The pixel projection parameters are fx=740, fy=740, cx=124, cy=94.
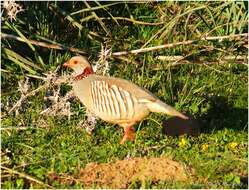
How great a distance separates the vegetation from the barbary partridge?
0.27 m

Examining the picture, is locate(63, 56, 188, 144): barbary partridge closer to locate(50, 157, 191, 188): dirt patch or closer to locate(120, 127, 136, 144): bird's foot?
locate(120, 127, 136, 144): bird's foot

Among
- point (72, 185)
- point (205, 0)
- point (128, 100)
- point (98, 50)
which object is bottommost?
point (72, 185)

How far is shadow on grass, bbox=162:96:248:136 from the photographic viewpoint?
7477 millimetres

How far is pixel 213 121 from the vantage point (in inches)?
323

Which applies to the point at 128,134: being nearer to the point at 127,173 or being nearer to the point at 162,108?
the point at 162,108

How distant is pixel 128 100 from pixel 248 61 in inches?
131

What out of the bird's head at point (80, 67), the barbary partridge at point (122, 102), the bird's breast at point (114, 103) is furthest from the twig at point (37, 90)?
the bird's breast at point (114, 103)

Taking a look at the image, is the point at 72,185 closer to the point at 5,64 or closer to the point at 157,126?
the point at 157,126

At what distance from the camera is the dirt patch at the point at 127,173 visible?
6051 millimetres

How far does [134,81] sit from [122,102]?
6.53ft

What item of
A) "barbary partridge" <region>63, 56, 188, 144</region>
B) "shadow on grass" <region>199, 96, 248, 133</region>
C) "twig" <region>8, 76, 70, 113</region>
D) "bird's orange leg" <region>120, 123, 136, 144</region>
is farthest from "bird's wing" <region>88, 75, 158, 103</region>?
"twig" <region>8, 76, 70, 113</region>

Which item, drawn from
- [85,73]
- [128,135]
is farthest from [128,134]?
[85,73]

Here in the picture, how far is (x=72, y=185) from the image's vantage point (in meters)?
6.12

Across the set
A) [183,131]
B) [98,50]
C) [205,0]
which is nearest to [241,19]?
[205,0]
